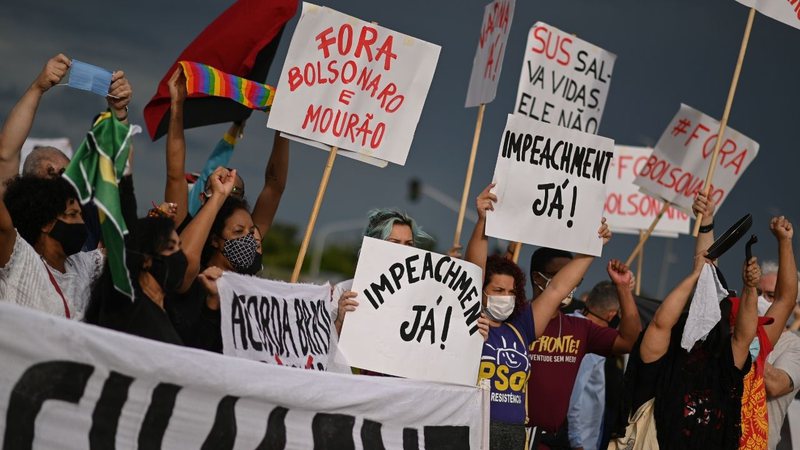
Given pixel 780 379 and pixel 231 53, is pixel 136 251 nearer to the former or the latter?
pixel 231 53

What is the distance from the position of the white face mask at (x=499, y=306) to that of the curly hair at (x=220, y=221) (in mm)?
1393

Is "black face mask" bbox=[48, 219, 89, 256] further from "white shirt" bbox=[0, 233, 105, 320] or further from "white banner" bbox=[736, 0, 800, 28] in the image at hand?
"white banner" bbox=[736, 0, 800, 28]

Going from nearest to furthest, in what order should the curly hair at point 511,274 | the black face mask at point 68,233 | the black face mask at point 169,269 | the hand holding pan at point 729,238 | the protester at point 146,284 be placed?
1. the protester at point 146,284
2. the black face mask at point 169,269
3. the black face mask at point 68,233
4. the curly hair at point 511,274
5. the hand holding pan at point 729,238

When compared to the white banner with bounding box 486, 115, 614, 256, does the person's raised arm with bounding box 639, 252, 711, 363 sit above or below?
below

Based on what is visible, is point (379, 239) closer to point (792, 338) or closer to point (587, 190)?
point (587, 190)

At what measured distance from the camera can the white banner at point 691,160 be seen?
30.1 ft

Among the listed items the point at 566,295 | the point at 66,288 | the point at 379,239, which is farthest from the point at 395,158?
the point at 66,288

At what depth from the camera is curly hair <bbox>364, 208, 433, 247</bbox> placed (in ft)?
18.9

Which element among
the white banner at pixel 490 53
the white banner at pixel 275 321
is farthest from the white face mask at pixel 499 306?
the white banner at pixel 490 53

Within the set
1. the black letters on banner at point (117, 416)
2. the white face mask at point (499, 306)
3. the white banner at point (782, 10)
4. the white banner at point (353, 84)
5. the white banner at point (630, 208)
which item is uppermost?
the white banner at point (782, 10)

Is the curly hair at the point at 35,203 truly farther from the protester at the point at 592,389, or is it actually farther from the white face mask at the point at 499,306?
the protester at the point at 592,389

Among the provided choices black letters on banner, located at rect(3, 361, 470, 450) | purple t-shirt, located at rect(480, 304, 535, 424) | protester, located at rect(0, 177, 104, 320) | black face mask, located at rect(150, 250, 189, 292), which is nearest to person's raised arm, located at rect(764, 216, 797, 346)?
purple t-shirt, located at rect(480, 304, 535, 424)

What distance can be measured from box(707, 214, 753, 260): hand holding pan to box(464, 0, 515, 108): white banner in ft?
5.81

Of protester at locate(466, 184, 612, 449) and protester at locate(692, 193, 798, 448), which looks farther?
protester at locate(692, 193, 798, 448)
